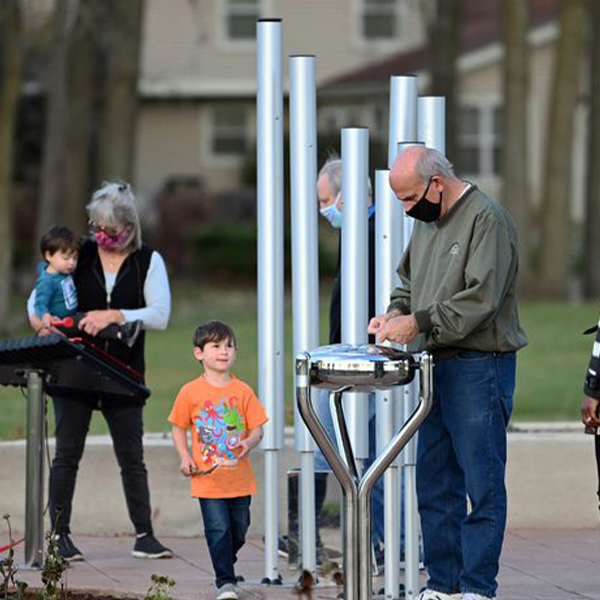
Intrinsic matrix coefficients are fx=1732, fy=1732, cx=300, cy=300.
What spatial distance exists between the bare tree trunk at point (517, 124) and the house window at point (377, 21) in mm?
14888

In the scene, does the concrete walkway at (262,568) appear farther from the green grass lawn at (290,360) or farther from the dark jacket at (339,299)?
the green grass lawn at (290,360)

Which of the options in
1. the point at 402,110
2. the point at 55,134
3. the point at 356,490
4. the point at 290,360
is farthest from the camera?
the point at 55,134

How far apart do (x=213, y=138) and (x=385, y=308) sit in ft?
120

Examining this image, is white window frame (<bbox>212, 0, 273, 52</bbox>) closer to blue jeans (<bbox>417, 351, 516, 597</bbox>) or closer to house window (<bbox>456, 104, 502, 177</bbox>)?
house window (<bbox>456, 104, 502, 177</bbox>)

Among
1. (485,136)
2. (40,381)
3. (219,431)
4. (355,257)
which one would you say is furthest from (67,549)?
(485,136)

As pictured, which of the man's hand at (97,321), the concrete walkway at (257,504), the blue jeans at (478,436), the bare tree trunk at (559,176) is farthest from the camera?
the bare tree trunk at (559,176)

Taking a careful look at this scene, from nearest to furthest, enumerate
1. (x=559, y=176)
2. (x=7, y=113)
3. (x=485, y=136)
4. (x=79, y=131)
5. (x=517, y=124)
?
(x=7, y=113) → (x=79, y=131) → (x=517, y=124) → (x=559, y=176) → (x=485, y=136)

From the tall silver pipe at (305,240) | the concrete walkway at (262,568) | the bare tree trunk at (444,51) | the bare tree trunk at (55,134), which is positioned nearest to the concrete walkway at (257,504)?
the concrete walkway at (262,568)

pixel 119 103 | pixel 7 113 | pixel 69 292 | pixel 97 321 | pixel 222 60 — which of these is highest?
pixel 222 60

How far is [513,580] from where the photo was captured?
8.51 meters

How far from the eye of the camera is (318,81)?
4378 centimetres

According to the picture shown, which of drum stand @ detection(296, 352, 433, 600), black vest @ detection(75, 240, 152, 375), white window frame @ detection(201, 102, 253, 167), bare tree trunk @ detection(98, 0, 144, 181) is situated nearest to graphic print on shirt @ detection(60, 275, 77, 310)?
black vest @ detection(75, 240, 152, 375)

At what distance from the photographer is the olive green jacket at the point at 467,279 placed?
23.3ft

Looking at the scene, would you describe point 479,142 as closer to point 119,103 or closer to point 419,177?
point 119,103
